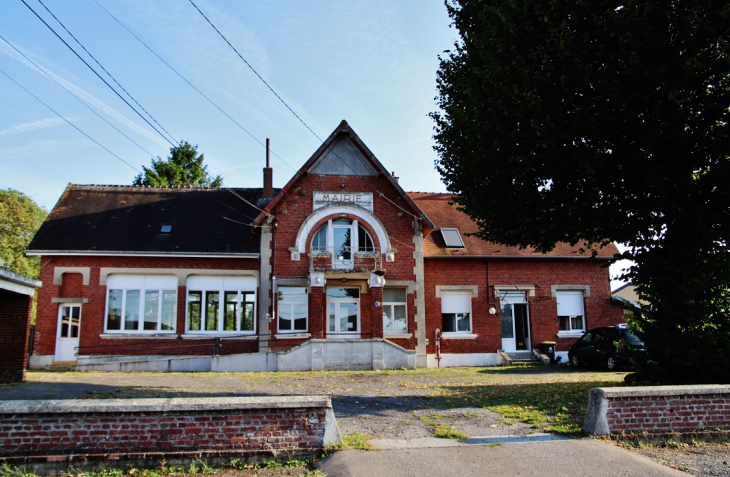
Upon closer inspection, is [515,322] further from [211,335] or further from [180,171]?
[180,171]

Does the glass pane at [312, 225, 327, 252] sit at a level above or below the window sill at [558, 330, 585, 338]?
above

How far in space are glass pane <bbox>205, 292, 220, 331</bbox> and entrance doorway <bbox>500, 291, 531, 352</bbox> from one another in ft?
39.2

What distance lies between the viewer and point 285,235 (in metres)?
21.8

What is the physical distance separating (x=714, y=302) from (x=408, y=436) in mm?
7023

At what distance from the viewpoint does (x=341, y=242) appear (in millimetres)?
22016

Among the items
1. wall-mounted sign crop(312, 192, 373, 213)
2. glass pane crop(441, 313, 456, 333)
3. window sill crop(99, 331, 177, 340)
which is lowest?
window sill crop(99, 331, 177, 340)

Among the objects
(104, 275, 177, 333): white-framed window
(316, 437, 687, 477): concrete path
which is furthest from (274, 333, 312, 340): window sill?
(316, 437, 687, 477): concrete path

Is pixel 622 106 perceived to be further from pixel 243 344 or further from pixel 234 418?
pixel 243 344

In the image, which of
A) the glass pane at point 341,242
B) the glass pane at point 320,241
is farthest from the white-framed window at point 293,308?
the glass pane at point 341,242

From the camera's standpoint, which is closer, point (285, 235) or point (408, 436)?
point (408, 436)

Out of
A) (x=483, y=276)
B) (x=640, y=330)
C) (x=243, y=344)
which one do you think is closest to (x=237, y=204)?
(x=243, y=344)

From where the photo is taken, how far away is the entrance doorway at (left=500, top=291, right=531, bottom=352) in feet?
79.1

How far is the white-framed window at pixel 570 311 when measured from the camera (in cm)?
2450

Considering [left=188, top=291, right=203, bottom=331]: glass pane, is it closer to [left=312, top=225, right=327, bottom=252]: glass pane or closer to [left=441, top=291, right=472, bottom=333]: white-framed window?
[left=312, top=225, right=327, bottom=252]: glass pane
